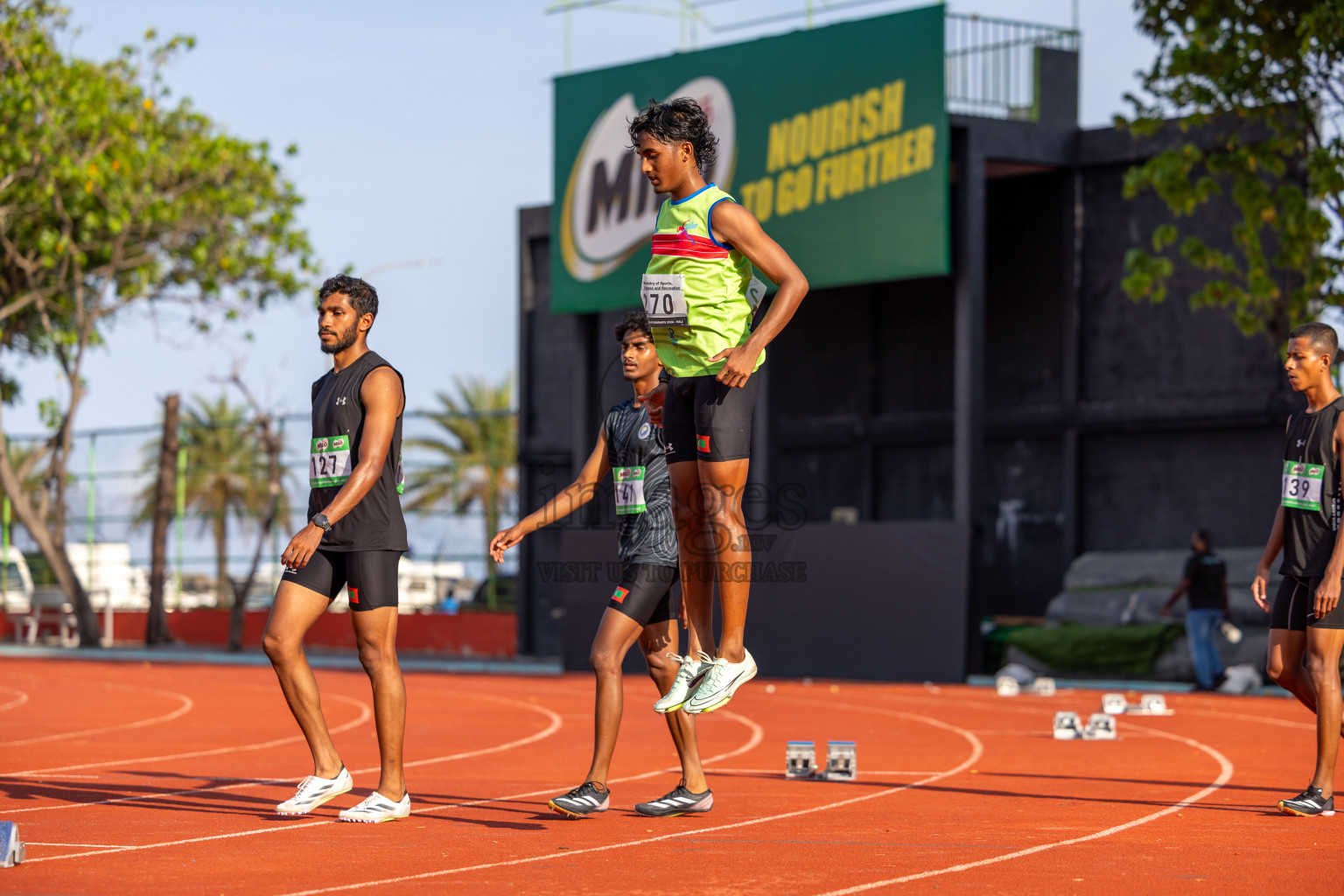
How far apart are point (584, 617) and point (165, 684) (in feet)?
19.3

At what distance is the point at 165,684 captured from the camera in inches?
752

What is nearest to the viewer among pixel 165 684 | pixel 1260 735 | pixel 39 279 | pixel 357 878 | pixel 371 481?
pixel 357 878

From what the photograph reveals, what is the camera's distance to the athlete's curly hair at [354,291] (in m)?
7.31

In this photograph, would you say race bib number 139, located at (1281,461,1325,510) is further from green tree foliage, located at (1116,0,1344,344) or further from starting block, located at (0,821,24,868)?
green tree foliage, located at (1116,0,1344,344)

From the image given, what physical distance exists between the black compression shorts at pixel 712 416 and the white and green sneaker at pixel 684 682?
32.0 inches

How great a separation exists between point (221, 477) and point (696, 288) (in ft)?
103

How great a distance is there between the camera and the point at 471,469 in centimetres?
3225

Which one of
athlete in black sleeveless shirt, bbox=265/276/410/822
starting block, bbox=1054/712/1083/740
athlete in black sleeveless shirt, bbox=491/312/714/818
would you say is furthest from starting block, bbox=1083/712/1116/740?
athlete in black sleeveless shirt, bbox=265/276/410/822

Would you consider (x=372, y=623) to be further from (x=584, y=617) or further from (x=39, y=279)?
(x=39, y=279)

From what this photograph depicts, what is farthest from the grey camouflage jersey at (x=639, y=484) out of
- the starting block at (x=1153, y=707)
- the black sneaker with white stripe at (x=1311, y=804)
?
the starting block at (x=1153, y=707)

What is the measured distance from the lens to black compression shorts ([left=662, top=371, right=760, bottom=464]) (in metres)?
6.22

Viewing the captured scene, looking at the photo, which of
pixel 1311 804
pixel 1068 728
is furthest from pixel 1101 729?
pixel 1311 804

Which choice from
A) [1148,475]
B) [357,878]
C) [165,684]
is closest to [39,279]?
[165,684]

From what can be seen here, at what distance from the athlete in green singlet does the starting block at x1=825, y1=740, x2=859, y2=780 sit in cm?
271
